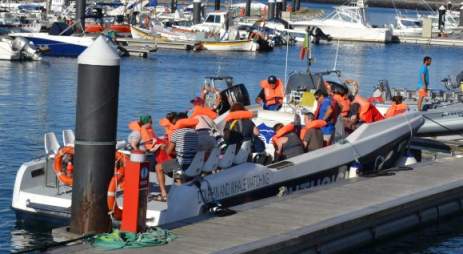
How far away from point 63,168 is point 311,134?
14.4 feet

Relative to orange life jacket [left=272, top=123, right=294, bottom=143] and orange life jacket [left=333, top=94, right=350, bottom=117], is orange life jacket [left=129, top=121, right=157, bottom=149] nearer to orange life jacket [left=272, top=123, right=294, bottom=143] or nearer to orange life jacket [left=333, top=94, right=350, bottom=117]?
orange life jacket [left=272, top=123, right=294, bottom=143]

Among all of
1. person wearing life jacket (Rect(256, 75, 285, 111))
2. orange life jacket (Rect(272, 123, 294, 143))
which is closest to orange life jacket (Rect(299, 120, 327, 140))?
orange life jacket (Rect(272, 123, 294, 143))

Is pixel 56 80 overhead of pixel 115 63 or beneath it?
beneath

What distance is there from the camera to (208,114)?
55.9 ft

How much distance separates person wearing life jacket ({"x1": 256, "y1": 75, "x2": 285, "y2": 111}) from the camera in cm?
1998

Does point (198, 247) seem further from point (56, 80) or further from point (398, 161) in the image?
point (56, 80)

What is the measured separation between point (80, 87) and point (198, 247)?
2.27 metres

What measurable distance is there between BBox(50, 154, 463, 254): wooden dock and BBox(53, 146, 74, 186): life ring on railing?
7.20ft

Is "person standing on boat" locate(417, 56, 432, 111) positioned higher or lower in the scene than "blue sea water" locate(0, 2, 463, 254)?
higher

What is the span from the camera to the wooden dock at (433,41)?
3189 inches

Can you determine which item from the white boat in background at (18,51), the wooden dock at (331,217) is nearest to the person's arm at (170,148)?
the wooden dock at (331,217)

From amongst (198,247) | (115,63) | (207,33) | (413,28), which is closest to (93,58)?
(115,63)

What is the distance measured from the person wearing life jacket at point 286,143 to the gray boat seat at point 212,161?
1.97m


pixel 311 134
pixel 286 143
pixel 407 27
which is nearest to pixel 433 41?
pixel 407 27
